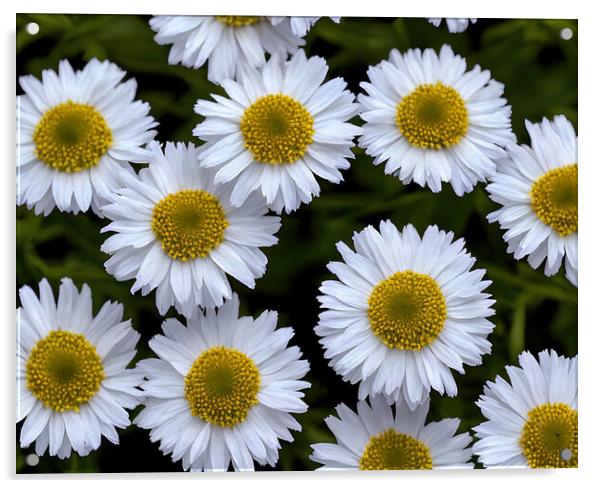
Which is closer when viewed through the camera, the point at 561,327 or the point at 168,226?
the point at 168,226

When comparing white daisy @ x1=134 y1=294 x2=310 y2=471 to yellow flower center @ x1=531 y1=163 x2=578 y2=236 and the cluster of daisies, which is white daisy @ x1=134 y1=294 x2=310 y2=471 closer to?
the cluster of daisies

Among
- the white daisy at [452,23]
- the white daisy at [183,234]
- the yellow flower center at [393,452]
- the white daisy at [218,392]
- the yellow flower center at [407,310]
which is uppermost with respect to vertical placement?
the white daisy at [452,23]

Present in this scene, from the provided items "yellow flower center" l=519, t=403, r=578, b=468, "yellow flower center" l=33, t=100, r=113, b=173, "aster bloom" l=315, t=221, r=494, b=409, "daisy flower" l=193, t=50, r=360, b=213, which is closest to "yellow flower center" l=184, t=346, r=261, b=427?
"aster bloom" l=315, t=221, r=494, b=409

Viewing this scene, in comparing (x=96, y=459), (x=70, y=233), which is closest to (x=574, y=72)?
(x=70, y=233)

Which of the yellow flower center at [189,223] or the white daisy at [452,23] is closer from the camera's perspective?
the yellow flower center at [189,223]

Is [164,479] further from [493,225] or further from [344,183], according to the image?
[493,225]

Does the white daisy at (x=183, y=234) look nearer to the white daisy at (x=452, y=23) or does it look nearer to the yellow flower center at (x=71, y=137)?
the yellow flower center at (x=71, y=137)

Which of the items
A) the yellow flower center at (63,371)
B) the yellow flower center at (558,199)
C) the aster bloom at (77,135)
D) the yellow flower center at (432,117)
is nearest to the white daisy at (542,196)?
the yellow flower center at (558,199)
